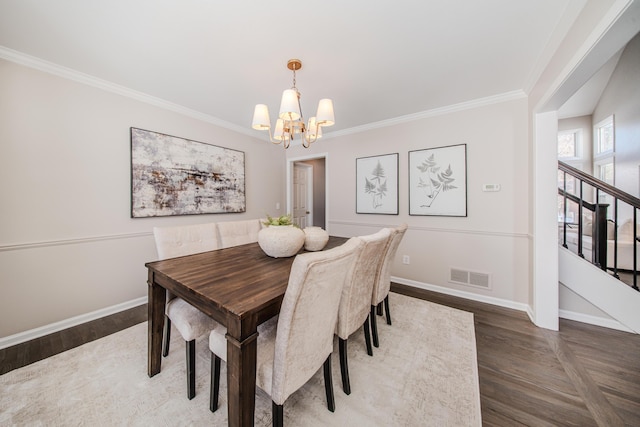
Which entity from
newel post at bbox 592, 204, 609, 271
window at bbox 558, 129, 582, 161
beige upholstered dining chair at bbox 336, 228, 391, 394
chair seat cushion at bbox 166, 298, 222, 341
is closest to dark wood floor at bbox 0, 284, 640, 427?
newel post at bbox 592, 204, 609, 271

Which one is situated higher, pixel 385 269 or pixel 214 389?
pixel 385 269

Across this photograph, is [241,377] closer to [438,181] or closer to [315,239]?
[315,239]

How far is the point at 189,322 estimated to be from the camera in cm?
135

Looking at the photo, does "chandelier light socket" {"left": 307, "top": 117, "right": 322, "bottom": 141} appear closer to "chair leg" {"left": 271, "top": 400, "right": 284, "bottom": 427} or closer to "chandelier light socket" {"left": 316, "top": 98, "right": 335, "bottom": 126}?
"chandelier light socket" {"left": 316, "top": 98, "right": 335, "bottom": 126}

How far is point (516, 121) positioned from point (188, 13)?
10.6ft

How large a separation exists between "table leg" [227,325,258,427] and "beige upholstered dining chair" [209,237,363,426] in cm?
9

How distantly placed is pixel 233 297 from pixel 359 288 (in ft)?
2.61

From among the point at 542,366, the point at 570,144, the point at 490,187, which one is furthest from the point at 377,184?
the point at 570,144

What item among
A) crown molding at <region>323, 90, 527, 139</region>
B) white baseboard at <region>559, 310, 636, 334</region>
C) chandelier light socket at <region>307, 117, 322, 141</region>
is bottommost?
white baseboard at <region>559, 310, 636, 334</region>

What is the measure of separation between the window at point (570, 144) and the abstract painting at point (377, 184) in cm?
526

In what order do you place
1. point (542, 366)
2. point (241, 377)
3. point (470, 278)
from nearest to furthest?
1. point (241, 377)
2. point (542, 366)
3. point (470, 278)

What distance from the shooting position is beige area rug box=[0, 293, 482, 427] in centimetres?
122

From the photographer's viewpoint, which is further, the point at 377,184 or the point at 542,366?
the point at 377,184

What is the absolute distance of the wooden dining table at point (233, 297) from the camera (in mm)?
902
